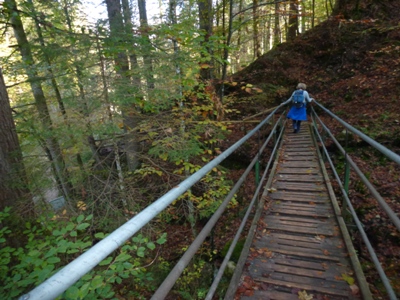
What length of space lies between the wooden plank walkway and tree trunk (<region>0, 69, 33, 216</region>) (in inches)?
156

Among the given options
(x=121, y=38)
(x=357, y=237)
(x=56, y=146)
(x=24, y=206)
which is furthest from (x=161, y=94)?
(x=357, y=237)

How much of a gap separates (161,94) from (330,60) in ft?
34.0

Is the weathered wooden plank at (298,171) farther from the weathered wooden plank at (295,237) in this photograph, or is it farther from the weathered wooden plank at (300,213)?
the weathered wooden plank at (295,237)

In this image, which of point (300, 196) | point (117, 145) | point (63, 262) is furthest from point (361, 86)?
point (63, 262)

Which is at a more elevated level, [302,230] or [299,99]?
[299,99]

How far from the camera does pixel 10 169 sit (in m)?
4.27

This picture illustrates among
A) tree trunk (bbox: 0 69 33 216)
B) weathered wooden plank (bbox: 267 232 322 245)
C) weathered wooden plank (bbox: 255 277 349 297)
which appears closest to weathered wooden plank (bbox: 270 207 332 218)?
weathered wooden plank (bbox: 267 232 322 245)

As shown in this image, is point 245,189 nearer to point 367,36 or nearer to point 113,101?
point 113,101

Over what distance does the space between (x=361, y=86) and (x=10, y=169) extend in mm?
11517

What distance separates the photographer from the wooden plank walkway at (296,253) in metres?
2.28

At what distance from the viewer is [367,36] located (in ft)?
36.4

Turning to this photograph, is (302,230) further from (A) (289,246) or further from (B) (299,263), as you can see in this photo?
(B) (299,263)

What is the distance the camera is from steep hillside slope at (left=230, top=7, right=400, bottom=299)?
13.9 feet

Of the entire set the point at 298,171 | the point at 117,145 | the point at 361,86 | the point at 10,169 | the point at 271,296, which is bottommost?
the point at 271,296
